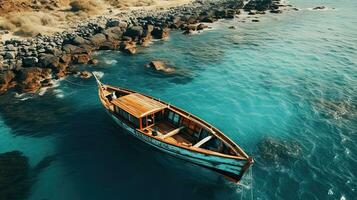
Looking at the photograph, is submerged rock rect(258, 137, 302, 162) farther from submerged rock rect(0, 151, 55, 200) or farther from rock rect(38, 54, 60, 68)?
rock rect(38, 54, 60, 68)

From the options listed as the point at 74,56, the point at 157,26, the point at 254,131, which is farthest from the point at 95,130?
the point at 157,26

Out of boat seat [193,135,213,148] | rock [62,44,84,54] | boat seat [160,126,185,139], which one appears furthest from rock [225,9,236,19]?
boat seat [193,135,213,148]

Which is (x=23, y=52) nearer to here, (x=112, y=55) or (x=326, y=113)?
(x=112, y=55)

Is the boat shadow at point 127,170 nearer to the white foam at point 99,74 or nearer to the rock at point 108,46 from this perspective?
the white foam at point 99,74

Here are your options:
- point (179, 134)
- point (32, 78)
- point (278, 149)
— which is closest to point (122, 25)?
point (32, 78)

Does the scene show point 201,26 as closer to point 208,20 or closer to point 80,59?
point 208,20
